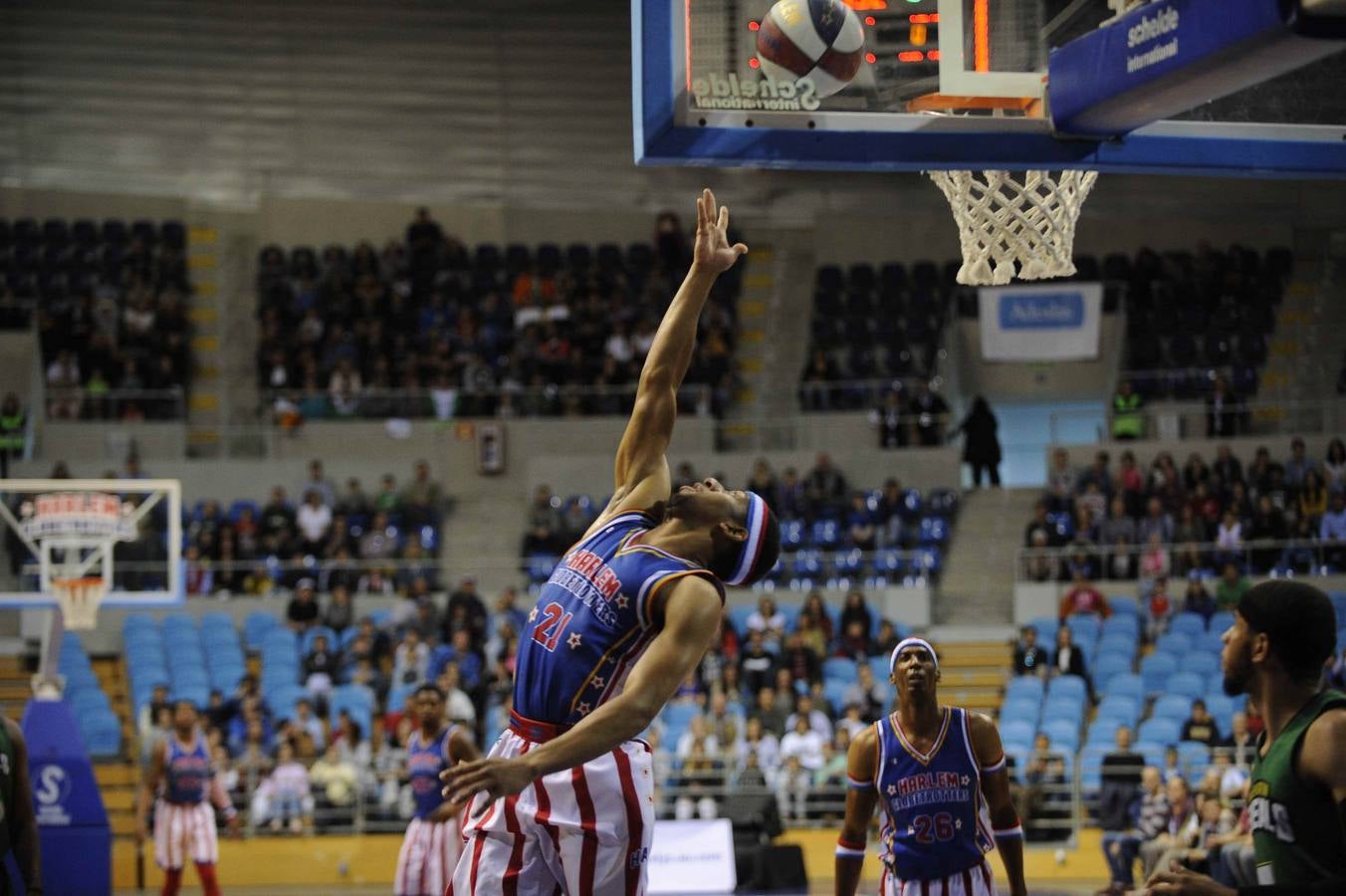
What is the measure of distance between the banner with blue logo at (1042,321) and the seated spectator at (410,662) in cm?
953

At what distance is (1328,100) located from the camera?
6195 millimetres

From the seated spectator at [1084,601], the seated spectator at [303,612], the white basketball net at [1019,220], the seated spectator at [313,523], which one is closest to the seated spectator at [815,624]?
the seated spectator at [1084,601]

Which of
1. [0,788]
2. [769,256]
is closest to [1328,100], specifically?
[0,788]

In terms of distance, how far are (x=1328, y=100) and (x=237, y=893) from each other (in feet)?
44.6

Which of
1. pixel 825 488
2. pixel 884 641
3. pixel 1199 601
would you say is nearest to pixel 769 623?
pixel 884 641

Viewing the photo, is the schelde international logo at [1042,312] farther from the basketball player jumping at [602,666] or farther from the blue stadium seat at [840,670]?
the basketball player jumping at [602,666]

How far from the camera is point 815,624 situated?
65.8 feet

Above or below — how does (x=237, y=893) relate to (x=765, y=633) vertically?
below

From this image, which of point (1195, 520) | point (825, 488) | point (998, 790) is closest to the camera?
point (998, 790)

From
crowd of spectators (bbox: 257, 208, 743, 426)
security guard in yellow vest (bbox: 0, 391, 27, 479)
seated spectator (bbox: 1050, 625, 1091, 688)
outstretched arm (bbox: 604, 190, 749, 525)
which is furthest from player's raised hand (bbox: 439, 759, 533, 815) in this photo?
security guard in yellow vest (bbox: 0, 391, 27, 479)

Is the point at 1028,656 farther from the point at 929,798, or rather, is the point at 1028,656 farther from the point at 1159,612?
the point at 929,798

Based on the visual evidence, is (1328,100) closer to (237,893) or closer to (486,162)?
(237,893)

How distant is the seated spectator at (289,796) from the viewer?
17.4 m

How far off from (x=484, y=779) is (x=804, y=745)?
13703mm
